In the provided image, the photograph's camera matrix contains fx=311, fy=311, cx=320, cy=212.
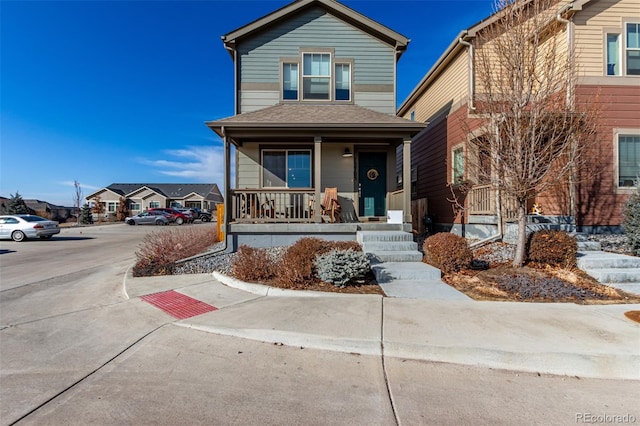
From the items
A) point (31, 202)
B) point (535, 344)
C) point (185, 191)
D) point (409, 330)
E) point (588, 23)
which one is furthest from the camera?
point (31, 202)

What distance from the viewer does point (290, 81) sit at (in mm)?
10953

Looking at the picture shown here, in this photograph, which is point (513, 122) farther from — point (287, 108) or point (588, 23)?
point (287, 108)

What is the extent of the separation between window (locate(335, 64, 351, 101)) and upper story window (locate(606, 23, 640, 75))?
7.60m

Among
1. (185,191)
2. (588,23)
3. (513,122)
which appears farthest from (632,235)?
(185,191)

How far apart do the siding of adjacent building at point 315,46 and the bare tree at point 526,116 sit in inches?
179

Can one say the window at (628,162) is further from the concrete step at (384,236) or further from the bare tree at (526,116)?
the concrete step at (384,236)

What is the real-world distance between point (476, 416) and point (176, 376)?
2.72m

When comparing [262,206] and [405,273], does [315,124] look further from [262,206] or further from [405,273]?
[405,273]

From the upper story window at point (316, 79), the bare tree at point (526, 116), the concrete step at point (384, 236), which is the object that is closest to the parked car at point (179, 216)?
the upper story window at point (316, 79)

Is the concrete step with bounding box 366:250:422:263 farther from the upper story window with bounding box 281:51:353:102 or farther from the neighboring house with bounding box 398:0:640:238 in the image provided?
the upper story window with bounding box 281:51:353:102

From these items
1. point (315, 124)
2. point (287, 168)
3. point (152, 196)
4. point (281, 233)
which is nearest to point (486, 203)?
point (315, 124)

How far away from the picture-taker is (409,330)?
3863mm

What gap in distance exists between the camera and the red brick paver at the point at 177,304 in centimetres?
475

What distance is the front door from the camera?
445 inches
